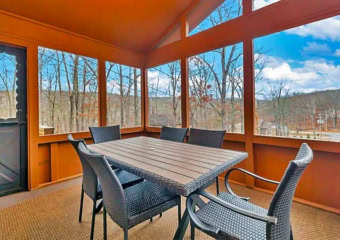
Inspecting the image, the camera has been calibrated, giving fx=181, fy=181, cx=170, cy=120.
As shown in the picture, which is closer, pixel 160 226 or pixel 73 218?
pixel 160 226

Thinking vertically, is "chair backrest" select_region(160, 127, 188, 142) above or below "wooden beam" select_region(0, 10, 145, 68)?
below

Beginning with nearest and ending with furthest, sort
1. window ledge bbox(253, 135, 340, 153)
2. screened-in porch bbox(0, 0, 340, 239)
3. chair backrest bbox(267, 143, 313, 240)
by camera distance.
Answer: chair backrest bbox(267, 143, 313, 240) → screened-in porch bbox(0, 0, 340, 239) → window ledge bbox(253, 135, 340, 153)

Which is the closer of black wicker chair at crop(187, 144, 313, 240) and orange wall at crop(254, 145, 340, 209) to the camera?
black wicker chair at crop(187, 144, 313, 240)

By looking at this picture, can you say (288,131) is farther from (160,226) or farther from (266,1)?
(160,226)

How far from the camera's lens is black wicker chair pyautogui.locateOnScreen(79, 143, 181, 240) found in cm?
118

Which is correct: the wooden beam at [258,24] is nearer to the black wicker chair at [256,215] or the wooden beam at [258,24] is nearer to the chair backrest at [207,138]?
the chair backrest at [207,138]

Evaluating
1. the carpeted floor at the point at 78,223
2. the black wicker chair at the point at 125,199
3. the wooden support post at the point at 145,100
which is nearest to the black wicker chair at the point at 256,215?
the black wicker chair at the point at 125,199

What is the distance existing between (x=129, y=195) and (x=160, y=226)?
0.61 metres

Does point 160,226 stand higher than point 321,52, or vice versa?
point 321,52

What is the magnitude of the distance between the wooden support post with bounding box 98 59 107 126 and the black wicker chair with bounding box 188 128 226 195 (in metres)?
1.94

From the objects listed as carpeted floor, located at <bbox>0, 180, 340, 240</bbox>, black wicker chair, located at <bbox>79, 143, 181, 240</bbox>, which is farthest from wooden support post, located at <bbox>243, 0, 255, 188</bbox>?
black wicker chair, located at <bbox>79, 143, 181, 240</bbox>

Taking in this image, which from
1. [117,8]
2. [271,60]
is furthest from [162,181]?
[117,8]

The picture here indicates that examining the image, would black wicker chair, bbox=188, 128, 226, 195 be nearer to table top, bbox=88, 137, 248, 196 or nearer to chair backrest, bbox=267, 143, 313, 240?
table top, bbox=88, 137, 248, 196

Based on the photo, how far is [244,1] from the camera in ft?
8.82
